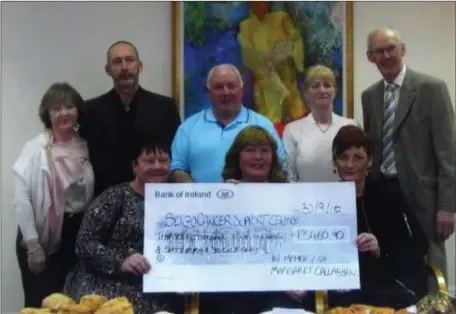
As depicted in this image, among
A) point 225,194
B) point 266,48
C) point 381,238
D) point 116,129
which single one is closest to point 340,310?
point 381,238

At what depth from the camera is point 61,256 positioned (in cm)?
262

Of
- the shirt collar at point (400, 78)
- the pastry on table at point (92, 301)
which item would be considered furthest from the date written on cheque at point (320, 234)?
the shirt collar at point (400, 78)

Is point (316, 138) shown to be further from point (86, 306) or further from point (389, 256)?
point (86, 306)

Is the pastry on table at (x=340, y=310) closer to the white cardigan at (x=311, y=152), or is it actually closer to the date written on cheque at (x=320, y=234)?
the date written on cheque at (x=320, y=234)

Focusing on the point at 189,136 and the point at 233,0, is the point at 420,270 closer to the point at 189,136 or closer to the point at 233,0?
the point at 189,136

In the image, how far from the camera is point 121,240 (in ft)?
7.08

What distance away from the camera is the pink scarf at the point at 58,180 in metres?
2.57

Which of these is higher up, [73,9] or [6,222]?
[73,9]

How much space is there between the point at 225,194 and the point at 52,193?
2.91ft

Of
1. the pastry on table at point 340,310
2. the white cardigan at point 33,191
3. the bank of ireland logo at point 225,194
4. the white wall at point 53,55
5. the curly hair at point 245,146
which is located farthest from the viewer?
the white wall at point 53,55

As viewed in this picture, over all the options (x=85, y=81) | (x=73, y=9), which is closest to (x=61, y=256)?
(x=85, y=81)

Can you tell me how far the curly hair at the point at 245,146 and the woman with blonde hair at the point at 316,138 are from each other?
1.22 feet

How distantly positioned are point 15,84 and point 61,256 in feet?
3.42

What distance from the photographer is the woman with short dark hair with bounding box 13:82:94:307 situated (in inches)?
101
